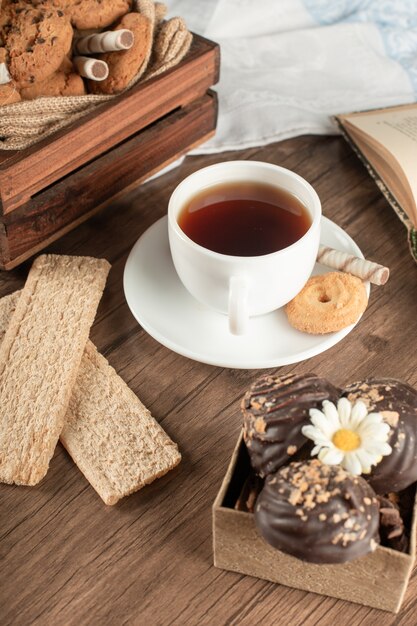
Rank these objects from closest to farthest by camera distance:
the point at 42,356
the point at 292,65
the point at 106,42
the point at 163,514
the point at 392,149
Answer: the point at 163,514, the point at 42,356, the point at 106,42, the point at 392,149, the point at 292,65

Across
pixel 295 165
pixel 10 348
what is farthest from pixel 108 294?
pixel 295 165

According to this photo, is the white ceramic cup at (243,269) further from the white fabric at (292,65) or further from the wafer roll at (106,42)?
the white fabric at (292,65)

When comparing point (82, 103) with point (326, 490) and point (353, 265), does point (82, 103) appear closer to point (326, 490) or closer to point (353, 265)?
point (353, 265)

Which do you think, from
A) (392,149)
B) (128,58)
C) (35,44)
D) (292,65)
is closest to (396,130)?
(392,149)

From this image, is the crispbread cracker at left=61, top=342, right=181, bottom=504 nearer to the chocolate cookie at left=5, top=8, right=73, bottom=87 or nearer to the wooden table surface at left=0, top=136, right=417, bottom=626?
the wooden table surface at left=0, top=136, right=417, bottom=626

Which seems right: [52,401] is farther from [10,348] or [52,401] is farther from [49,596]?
[49,596]

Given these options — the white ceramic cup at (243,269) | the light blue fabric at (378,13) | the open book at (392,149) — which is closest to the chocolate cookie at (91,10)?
the white ceramic cup at (243,269)
